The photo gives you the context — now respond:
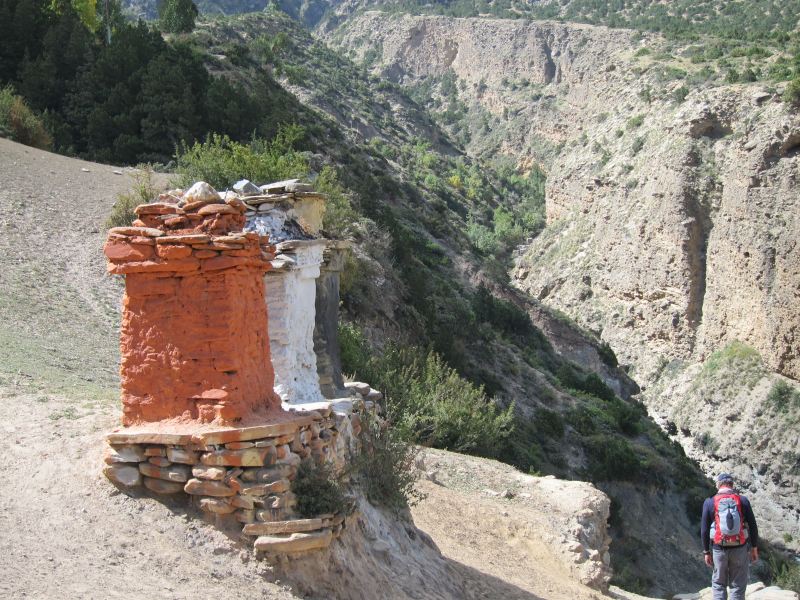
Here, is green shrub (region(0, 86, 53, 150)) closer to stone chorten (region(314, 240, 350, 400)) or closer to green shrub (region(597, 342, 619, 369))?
stone chorten (region(314, 240, 350, 400))

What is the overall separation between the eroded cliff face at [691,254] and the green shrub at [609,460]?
8.94 m

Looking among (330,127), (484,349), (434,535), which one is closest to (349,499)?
(434,535)

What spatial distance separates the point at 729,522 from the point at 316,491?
149 inches

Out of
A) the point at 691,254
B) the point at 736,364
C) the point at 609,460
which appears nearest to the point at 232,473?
the point at 609,460

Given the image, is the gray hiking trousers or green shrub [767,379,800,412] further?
green shrub [767,379,800,412]

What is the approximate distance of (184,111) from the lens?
28.1 meters

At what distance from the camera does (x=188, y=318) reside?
7070 mm

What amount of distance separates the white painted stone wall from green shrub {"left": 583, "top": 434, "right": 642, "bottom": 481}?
1561cm

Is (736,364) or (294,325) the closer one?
(294,325)

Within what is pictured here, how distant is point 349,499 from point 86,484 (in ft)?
A: 6.40

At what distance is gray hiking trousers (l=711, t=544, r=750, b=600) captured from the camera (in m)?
8.52

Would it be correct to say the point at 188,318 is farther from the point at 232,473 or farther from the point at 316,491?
the point at 316,491

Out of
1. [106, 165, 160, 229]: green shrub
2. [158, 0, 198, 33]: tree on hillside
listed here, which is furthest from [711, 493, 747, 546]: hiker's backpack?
[158, 0, 198, 33]: tree on hillside

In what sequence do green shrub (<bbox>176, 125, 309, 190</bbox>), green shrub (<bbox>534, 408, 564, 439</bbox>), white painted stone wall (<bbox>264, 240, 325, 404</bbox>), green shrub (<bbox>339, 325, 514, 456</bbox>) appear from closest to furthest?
white painted stone wall (<bbox>264, 240, 325, 404</bbox>)
green shrub (<bbox>339, 325, 514, 456</bbox>)
green shrub (<bbox>176, 125, 309, 190</bbox>)
green shrub (<bbox>534, 408, 564, 439</bbox>)
